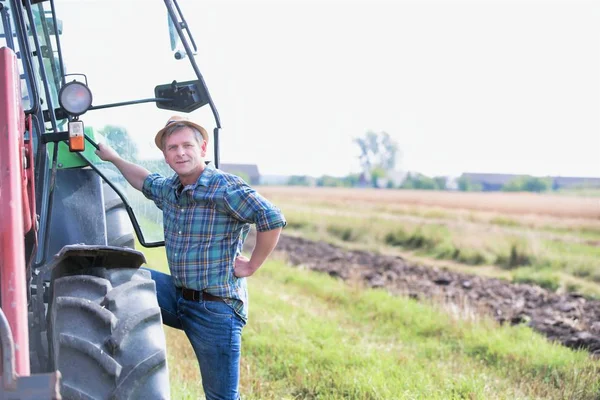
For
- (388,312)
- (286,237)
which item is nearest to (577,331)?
(388,312)

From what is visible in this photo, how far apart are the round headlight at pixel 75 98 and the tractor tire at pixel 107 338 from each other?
79cm

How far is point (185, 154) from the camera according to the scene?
411cm

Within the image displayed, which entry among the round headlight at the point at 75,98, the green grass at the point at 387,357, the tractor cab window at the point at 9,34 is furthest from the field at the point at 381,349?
the round headlight at the point at 75,98

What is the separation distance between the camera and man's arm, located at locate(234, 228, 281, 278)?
13.3 ft

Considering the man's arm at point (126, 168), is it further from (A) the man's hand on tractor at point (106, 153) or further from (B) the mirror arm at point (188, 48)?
(B) the mirror arm at point (188, 48)

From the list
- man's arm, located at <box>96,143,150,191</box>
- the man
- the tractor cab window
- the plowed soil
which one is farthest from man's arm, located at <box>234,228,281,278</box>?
the plowed soil

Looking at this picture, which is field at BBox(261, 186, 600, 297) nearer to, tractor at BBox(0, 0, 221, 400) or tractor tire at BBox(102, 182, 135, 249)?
tractor tire at BBox(102, 182, 135, 249)

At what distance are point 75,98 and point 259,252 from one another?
1164 millimetres

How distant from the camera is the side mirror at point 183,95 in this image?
477cm

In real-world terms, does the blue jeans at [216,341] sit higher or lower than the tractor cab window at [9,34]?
lower

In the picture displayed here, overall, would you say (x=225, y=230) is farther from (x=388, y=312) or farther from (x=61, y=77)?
(x=388, y=312)

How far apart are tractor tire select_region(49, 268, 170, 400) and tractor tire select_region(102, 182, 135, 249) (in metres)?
1.07

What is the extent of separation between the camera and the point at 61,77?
4.89 metres

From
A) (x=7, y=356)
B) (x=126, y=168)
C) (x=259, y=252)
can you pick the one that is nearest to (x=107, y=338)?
(x=7, y=356)
